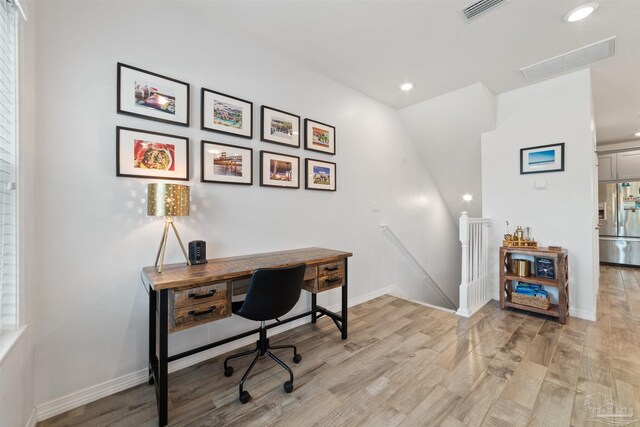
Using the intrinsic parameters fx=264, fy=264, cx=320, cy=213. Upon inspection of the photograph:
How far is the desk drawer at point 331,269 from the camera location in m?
2.23

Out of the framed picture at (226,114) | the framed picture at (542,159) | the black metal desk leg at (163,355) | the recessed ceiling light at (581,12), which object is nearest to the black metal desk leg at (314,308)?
the black metal desk leg at (163,355)

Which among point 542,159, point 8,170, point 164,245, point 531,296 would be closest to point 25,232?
point 8,170

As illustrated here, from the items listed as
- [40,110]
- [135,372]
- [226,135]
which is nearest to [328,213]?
[226,135]

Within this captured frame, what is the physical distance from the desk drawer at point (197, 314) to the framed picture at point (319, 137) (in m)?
1.77

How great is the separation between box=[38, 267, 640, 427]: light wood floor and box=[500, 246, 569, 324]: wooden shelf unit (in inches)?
7.6

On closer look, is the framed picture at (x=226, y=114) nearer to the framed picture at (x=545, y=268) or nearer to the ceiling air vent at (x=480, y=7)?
the ceiling air vent at (x=480, y=7)

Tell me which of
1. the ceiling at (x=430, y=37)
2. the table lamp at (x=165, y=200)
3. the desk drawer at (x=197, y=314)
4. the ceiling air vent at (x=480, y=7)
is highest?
the ceiling at (x=430, y=37)

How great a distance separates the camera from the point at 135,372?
1.80m

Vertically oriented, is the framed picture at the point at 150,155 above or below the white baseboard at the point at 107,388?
above

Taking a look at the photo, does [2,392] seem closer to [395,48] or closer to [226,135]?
[226,135]

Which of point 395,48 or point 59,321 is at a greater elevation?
point 395,48

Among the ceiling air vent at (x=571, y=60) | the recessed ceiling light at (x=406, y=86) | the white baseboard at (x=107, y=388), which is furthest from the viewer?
the recessed ceiling light at (x=406, y=86)

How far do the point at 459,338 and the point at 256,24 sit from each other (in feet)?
10.8

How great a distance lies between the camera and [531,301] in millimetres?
2938
